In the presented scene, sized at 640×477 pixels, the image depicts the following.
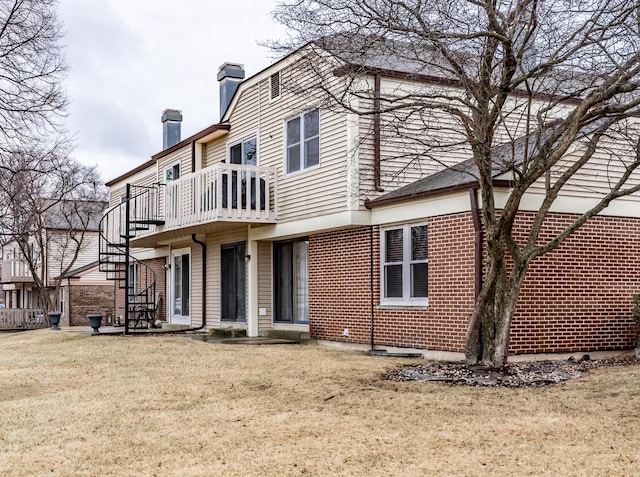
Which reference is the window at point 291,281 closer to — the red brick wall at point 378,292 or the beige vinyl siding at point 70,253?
the red brick wall at point 378,292

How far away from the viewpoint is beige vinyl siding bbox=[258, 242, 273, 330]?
Answer: 18.1 metres

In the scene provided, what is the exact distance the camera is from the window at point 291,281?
17078 mm

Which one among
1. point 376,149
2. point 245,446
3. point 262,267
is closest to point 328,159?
point 376,149

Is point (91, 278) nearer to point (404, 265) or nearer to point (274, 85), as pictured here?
point (274, 85)

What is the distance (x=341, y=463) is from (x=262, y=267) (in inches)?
486

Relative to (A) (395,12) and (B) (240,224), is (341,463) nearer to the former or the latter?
(A) (395,12)

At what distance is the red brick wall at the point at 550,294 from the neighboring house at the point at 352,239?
0.03 m

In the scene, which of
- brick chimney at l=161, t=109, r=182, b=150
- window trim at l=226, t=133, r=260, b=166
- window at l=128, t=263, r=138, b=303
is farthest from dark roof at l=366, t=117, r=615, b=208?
window at l=128, t=263, r=138, b=303

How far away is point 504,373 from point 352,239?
5.42 m

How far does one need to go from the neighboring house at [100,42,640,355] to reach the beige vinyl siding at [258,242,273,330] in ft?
0.10

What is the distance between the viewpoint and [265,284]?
1822cm

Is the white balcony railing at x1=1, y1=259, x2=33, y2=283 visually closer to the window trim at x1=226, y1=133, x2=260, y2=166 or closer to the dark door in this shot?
the dark door

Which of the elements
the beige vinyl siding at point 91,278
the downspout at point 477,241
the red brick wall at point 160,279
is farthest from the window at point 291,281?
the beige vinyl siding at point 91,278

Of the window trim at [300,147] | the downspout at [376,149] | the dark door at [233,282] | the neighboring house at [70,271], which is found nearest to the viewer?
the downspout at [376,149]
